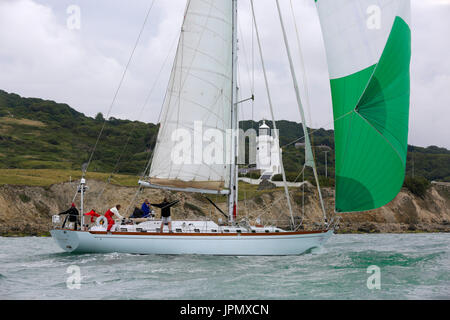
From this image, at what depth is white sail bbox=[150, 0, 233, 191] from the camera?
73.6 feet

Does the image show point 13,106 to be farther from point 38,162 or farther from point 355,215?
point 355,215

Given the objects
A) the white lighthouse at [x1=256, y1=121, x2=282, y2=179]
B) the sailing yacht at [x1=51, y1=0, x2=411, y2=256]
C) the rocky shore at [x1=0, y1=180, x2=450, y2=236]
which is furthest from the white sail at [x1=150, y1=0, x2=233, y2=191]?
the white lighthouse at [x1=256, y1=121, x2=282, y2=179]

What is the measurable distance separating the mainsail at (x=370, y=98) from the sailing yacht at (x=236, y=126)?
0.04 meters

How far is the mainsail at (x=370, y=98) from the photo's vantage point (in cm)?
1800

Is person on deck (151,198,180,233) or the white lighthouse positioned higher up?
the white lighthouse

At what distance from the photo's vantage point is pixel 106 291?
43.9 ft

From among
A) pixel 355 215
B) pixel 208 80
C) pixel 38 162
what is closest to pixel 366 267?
pixel 208 80

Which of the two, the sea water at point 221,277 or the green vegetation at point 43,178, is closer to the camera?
the sea water at point 221,277

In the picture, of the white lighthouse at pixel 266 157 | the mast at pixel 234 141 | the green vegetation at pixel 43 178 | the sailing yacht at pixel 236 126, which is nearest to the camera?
the sailing yacht at pixel 236 126

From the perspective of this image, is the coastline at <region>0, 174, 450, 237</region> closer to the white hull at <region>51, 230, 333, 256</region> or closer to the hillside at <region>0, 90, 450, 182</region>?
the hillside at <region>0, 90, 450, 182</region>

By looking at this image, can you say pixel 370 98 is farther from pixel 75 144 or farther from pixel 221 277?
pixel 75 144

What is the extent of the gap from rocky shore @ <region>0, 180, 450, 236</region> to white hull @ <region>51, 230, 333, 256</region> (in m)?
20.5

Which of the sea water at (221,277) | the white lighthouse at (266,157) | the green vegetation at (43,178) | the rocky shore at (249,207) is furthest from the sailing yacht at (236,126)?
the white lighthouse at (266,157)

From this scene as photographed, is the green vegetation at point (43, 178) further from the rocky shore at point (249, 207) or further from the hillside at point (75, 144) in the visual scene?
the hillside at point (75, 144)
